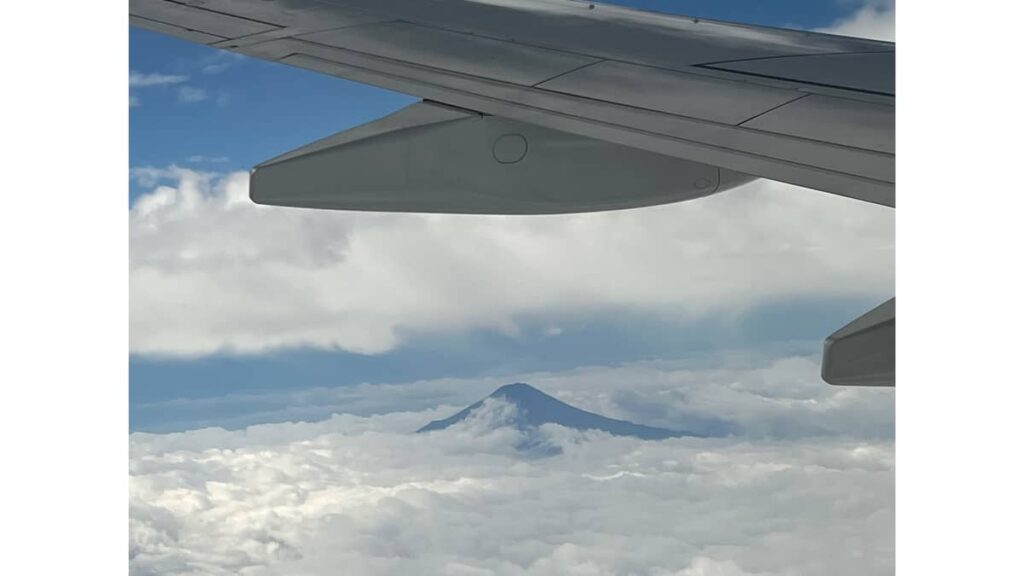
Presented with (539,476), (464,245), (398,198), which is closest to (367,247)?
(464,245)

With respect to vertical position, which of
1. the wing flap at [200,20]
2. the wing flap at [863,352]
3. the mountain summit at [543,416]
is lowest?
the mountain summit at [543,416]

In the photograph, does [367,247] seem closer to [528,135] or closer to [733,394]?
[733,394]

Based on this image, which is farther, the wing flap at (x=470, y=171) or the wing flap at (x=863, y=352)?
the wing flap at (x=470, y=171)

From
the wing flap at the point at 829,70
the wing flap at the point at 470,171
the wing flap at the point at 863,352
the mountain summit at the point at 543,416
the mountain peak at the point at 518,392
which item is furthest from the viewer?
the mountain peak at the point at 518,392

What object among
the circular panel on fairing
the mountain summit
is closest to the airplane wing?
the circular panel on fairing

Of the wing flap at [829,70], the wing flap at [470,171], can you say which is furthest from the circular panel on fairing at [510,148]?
the wing flap at [829,70]

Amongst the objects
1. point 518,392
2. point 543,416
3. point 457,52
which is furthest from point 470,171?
point 518,392

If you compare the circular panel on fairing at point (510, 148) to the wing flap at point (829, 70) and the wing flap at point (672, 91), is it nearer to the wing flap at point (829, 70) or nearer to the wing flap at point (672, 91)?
the wing flap at point (672, 91)
